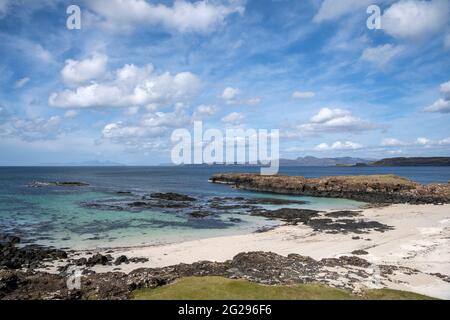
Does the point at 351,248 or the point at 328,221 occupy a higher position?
the point at 351,248

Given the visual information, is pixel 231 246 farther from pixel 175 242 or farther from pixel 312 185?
pixel 312 185

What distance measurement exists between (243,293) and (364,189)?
70.4 meters

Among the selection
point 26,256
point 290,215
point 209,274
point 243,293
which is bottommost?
point 290,215

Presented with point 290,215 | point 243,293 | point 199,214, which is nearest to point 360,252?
point 243,293

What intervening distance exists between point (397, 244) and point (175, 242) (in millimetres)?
20106

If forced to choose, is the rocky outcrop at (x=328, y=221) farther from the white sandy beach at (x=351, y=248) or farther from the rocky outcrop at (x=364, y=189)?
the rocky outcrop at (x=364, y=189)

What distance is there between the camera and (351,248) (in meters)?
27.3

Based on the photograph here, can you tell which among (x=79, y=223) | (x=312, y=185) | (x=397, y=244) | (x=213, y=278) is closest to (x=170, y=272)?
(x=213, y=278)

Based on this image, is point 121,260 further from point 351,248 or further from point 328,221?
point 328,221

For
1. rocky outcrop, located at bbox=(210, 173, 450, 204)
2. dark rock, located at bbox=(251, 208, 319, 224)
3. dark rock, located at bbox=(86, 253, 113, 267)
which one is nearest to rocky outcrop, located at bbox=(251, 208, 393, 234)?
dark rock, located at bbox=(251, 208, 319, 224)

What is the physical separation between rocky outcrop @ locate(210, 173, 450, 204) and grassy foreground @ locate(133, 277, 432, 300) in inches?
2173

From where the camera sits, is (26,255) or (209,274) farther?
(26,255)

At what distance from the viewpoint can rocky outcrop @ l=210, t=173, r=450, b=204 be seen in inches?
2584

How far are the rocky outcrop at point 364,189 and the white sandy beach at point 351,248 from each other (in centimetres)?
2822
